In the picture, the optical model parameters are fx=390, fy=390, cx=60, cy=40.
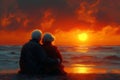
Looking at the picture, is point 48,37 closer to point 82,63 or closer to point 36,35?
point 36,35

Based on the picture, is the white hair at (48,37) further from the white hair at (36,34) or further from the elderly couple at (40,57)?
the white hair at (36,34)

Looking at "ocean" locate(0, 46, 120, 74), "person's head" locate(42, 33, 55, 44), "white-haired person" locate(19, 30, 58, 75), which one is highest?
"ocean" locate(0, 46, 120, 74)

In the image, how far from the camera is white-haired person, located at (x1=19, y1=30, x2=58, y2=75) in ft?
37.4

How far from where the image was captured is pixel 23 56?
38.5 feet

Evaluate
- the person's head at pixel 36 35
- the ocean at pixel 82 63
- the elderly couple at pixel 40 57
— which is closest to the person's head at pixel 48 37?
the elderly couple at pixel 40 57

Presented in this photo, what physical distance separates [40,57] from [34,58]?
0.27 metres

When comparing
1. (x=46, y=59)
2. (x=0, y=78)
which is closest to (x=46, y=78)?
(x=46, y=59)

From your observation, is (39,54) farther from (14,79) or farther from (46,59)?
(14,79)

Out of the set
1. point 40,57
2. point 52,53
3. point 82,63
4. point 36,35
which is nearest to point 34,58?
point 40,57

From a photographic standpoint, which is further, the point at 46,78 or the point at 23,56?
the point at 23,56

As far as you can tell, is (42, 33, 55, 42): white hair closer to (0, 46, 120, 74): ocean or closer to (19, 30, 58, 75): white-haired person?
(19, 30, 58, 75): white-haired person

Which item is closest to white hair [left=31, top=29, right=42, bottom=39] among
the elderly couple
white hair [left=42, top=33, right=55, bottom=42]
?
the elderly couple

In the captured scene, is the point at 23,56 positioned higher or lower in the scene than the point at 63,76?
higher

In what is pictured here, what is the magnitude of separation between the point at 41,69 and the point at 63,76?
2.35ft
